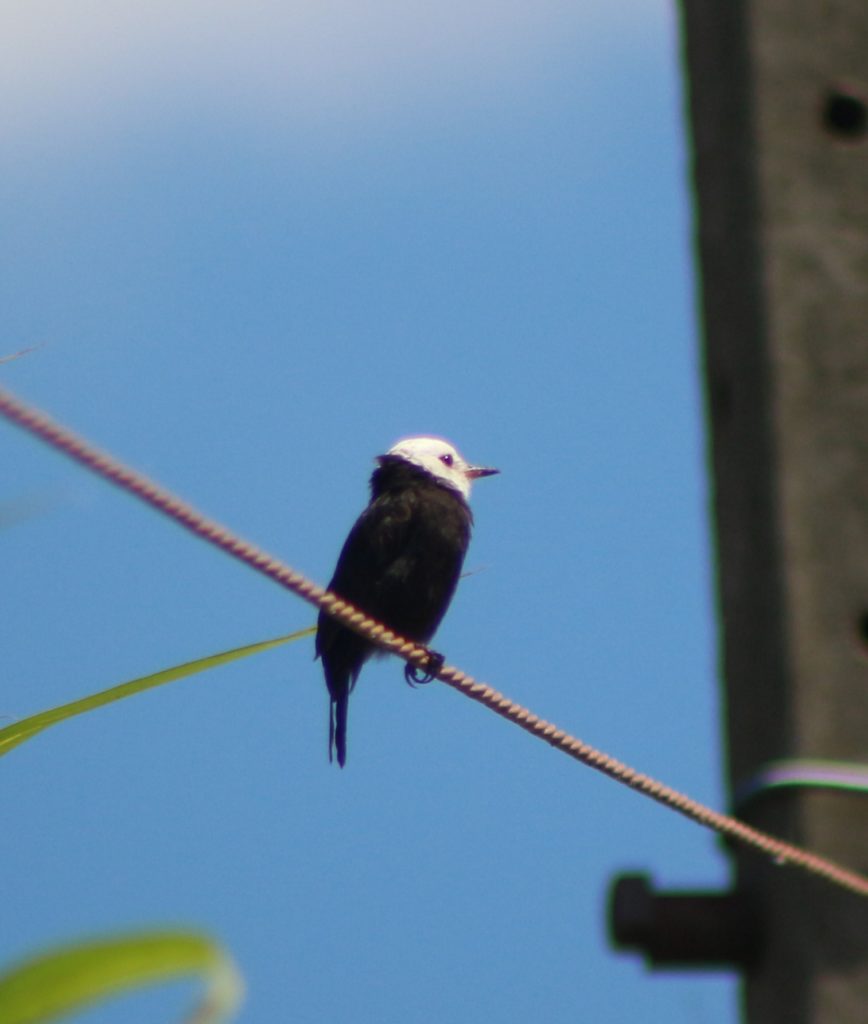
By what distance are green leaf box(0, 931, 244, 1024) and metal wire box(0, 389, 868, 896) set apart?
0.98 m

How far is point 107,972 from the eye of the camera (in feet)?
2.11

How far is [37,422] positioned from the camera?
1.66m

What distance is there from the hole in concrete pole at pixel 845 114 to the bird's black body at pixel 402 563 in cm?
392

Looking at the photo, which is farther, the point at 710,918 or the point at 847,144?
the point at 847,144

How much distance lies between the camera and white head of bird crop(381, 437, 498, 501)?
6.24m

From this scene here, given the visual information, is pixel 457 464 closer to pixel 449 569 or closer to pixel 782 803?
pixel 449 569

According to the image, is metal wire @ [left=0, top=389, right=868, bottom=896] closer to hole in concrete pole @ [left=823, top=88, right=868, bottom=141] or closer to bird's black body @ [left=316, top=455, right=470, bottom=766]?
hole in concrete pole @ [left=823, top=88, right=868, bottom=141]

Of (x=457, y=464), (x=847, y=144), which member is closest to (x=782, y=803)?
(x=847, y=144)

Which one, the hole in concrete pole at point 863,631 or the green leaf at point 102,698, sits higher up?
the hole in concrete pole at point 863,631

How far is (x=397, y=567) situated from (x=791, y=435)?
13.2 ft

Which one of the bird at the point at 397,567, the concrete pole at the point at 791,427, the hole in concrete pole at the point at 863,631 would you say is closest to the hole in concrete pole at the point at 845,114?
the concrete pole at the point at 791,427

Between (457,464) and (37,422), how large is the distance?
479cm

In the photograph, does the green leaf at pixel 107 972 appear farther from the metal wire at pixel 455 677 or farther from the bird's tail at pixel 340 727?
the bird's tail at pixel 340 727

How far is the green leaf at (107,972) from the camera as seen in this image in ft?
2.11
